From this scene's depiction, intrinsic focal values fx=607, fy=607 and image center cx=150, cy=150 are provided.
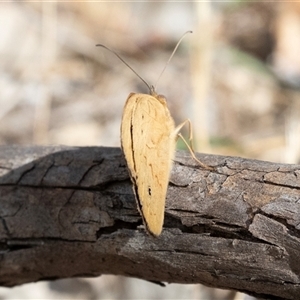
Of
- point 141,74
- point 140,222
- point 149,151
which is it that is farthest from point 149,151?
point 141,74

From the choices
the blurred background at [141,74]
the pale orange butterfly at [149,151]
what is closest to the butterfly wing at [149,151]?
the pale orange butterfly at [149,151]

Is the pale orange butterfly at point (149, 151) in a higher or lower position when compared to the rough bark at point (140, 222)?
higher

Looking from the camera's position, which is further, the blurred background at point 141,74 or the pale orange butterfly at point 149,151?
the blurred background at point 141,74

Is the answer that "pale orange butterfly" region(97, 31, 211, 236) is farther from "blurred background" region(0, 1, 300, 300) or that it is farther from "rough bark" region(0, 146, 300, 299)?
"blurred background" region(0, 1, 300, 300)

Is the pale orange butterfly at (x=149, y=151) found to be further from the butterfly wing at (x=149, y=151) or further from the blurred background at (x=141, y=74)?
the blurred background at (x=141, y=74)

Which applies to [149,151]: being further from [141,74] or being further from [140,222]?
[141,74]

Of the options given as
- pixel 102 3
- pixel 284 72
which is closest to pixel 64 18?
pixel 102 3

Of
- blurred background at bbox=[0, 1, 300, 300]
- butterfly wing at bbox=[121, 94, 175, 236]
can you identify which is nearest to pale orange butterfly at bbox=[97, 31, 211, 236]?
butterfly wing at bbox=[121, 94, 175, 236]
